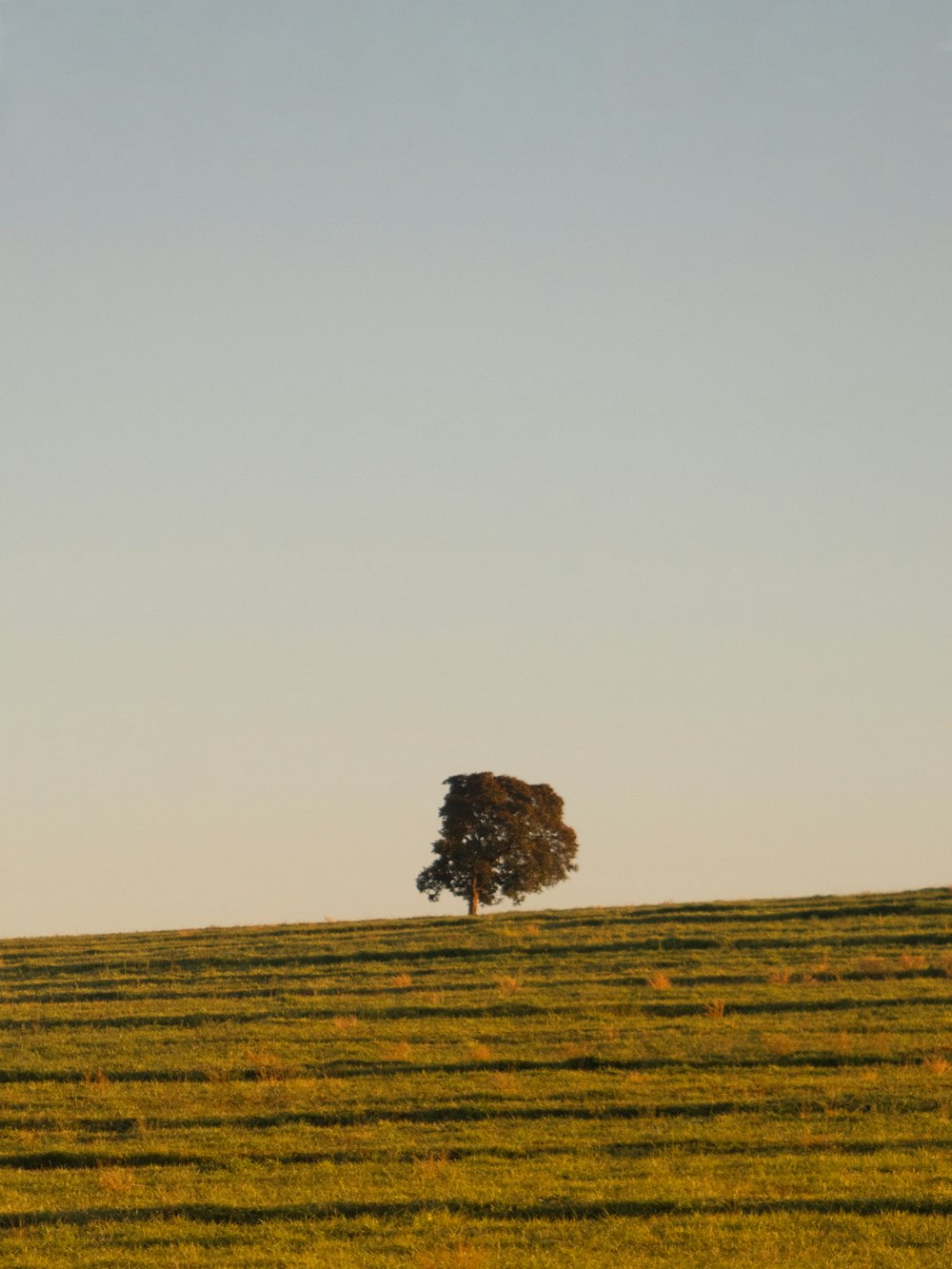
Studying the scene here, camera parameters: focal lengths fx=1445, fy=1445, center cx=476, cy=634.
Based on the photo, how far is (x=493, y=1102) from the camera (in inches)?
1109

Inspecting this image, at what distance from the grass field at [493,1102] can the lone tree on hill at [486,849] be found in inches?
1033

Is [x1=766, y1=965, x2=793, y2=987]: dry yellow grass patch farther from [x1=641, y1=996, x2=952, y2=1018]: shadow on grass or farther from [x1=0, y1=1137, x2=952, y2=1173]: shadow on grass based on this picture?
[x1=0, y1=1137, x2=952, y2=1173]: shadow on grass

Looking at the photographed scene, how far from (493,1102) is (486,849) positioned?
48.8m

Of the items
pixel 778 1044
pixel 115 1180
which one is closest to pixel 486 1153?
pixel 115 1180

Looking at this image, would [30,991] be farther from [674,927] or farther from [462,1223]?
[462,1223]

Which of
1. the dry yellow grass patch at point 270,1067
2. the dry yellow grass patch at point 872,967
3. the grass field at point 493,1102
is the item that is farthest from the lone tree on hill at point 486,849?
the dry yellow grass patch at point 270,1067

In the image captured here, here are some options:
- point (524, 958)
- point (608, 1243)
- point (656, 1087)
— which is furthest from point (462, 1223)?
point (524, 958)

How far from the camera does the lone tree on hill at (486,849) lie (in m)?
76.9

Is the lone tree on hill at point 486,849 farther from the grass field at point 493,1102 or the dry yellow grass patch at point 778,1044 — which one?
A: the dry yellow grass patch at point 778,1044

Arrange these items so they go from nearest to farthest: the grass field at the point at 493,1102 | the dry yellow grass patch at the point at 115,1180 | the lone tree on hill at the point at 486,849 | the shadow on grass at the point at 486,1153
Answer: the grass field at the point at 493,1102
the dry yellow grass patch at the point at 115,1180
the shadow on grass at the point at 486,1153
the lone tree on hill at the point at 486,849

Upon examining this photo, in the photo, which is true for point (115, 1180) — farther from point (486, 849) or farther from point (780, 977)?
point (486, 849)

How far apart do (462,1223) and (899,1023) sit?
17243mm

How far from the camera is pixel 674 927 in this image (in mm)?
52031

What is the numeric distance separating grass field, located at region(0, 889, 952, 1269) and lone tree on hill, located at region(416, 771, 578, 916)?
2624 cm
